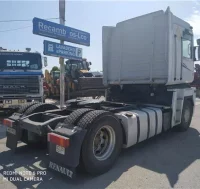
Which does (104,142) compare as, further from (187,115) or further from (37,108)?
(187,115)

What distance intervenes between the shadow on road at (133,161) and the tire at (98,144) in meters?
0.17

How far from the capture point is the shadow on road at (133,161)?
350 centimetres

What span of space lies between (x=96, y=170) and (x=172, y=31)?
13.8 feet

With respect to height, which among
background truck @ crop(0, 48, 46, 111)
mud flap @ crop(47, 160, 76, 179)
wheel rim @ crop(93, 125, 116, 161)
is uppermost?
background truck @ crop(0, 48, 46, 111)

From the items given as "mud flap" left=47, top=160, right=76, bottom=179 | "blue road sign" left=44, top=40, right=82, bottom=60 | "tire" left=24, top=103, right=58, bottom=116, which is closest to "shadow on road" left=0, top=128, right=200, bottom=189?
"mud flap" left=47, top=160, right=76, bottom=179

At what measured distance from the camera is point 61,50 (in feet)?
21.6

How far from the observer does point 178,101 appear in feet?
20.9

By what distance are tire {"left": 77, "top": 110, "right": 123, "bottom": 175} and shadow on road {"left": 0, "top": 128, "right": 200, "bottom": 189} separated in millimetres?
166

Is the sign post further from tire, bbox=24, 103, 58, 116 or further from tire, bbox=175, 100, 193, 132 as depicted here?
tire, bbox=175, 100, 193, 132

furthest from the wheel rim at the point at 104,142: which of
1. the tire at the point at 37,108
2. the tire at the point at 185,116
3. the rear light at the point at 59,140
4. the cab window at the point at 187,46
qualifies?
the cab window at the point at 187,46

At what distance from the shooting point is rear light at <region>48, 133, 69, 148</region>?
3365 millimetres

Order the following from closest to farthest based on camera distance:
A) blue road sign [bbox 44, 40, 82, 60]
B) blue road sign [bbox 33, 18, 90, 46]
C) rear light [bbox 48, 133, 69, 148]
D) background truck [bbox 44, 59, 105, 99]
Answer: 1. rear light [bbox 48, 133, 69, 148]
2. blue road sign [bbox 33, 18, 90, 46]
3. blue road sign [bbox 44, 40, 82, 60]
4. background truck [bbox 44, 59, 105, 99]

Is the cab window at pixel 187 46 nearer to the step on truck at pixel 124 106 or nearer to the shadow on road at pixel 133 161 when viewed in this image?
the step on truck at pixel 124 106

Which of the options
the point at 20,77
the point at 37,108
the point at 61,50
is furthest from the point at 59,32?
the point at 20,77
